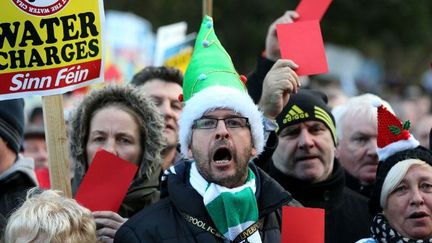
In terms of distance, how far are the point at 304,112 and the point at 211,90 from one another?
1380mm

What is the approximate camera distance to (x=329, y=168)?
6.62 meters

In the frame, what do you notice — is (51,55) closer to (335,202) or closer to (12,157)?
(12,157)

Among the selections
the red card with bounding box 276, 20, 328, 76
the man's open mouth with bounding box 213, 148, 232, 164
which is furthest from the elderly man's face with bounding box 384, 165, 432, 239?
the man's open mouth with bounding box 213, 148, 232, 164

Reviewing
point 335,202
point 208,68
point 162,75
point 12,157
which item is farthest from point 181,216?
point 162,75

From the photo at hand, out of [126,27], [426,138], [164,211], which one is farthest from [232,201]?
[126,27]

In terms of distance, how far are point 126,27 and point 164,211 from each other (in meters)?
10.3

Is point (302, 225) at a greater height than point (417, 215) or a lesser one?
greater

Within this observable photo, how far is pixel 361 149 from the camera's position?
7.20 meters

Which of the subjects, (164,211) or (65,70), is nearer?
(164,211)

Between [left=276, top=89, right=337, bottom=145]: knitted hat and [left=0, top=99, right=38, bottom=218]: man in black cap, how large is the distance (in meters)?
1.45

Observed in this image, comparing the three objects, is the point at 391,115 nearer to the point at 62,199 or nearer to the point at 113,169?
the point at 113,169

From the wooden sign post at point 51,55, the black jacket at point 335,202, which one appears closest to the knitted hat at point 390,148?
the black jacket at point 335,202

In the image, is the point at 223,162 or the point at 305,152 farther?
the point at 305,152

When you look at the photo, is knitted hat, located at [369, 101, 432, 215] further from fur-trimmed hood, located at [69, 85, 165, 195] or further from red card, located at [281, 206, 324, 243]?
fur-trimmed hood, located at [69, 85, 165, 195]
